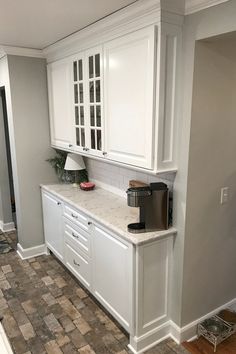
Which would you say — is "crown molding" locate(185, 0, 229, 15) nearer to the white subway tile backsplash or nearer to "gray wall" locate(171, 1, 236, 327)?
"gray wall" locate(171, 1, 236, 327)

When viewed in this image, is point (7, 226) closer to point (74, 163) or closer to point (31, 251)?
point (31, 251)

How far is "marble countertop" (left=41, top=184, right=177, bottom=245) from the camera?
2055mm

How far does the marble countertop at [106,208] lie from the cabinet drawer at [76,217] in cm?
7

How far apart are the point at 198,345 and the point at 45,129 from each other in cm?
262

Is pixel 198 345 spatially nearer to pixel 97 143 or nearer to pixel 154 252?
pixel 154 252

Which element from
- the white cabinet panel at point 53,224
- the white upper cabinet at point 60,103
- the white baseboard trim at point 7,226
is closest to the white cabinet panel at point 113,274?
the white cabinet panel at point 53,224

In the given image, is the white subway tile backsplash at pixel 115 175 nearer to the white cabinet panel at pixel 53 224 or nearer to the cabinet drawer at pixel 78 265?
the white cabinet panel at pixel 53 224

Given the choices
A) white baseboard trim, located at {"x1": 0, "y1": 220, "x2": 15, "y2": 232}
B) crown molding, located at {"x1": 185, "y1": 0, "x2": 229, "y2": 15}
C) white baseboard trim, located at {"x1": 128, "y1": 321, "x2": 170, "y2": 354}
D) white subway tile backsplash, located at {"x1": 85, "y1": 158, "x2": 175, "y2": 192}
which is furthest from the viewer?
white baseboard trim, located at {"x1": 0, "y1": 220, "x2": 15, "y2": 232}

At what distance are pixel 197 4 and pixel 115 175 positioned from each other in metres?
1.70

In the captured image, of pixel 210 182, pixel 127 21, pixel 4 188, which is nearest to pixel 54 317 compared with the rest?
pixel 210 182

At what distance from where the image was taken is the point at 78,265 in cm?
283

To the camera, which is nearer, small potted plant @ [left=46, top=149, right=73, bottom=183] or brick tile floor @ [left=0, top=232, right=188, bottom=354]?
brick tile floor @ [left=0, top=232, right=188, bottom=354]

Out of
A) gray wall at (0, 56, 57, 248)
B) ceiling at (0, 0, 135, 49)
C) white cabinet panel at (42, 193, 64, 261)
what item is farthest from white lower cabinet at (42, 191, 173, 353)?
ceiling at (0, 0, 135, 49)

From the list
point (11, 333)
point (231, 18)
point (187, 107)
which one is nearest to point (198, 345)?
point (11, 333)
